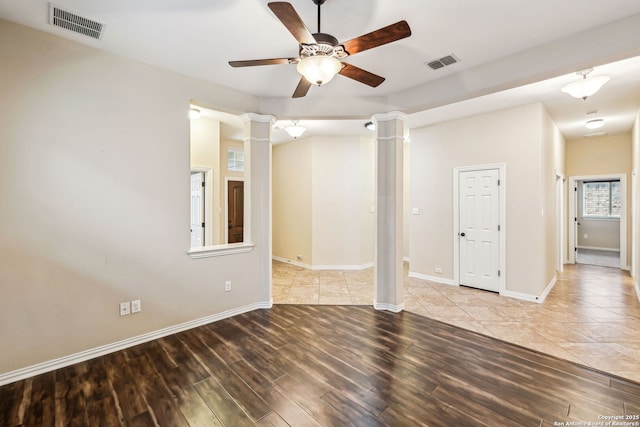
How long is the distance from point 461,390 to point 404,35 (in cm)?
257

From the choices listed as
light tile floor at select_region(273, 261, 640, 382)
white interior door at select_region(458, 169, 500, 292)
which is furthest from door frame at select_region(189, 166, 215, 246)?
white interior door at select_region(458, 169, 500, 292)

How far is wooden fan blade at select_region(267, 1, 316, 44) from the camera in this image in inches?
60.0

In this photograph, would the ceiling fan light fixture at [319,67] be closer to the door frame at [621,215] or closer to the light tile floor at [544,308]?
the light tile floor at [544,308]

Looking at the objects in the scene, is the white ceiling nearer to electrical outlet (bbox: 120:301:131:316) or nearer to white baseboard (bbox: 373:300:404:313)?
electrical outlet (bbox: 120:301:131:316)

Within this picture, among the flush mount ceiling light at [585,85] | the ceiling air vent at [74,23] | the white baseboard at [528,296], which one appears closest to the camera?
the ceiling air vent at [74,23]

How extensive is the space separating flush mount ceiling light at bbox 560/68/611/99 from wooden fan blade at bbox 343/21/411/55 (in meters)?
2.66

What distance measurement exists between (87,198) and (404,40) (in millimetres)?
3221

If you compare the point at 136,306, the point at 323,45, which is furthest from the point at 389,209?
the point at 136,306

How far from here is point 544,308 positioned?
3824 mm

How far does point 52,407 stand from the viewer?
1953 millimetres

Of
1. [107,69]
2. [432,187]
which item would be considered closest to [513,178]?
[432,187]

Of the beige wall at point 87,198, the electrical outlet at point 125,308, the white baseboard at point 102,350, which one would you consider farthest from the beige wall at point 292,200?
the electrical outlet at point 125,308

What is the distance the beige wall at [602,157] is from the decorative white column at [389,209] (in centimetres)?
542

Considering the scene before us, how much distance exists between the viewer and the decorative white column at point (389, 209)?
373cm
